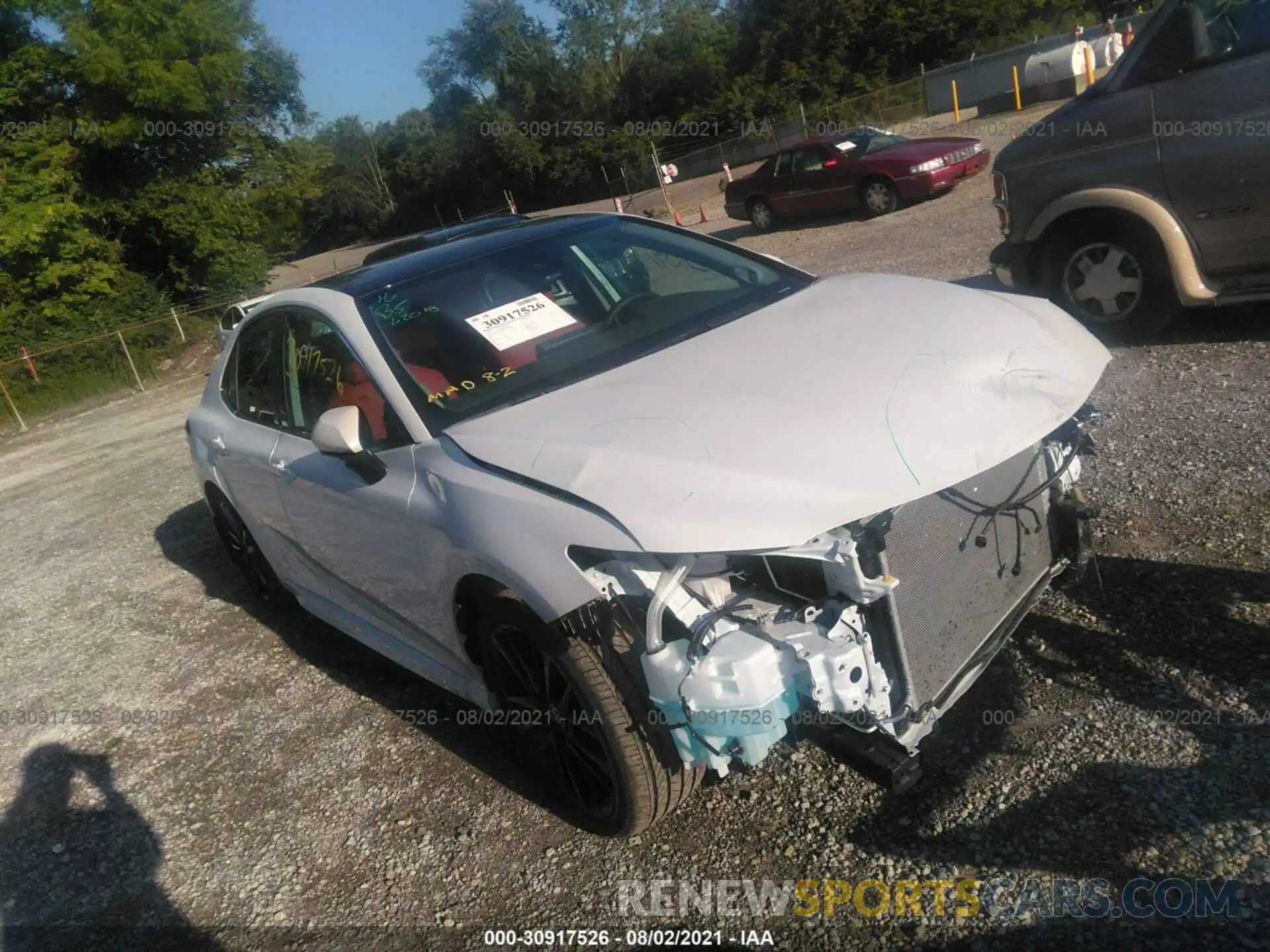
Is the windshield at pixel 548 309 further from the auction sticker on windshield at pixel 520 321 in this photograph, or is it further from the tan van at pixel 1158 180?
the tan van at pixel 1158 180

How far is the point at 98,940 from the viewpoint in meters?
3.23

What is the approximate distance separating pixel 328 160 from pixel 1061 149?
31.8 meters

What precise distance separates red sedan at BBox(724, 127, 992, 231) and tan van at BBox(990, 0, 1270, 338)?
33.2ft

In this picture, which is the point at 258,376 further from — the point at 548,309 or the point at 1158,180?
the point at 1158,180

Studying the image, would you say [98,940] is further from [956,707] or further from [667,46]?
[667,46]

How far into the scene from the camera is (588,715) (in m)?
2.79

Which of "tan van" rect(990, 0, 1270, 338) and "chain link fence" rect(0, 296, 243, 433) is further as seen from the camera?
"chain link fence" rect(0, 296, 243, 433)

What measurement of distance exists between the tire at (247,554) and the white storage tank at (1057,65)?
80.8 feet

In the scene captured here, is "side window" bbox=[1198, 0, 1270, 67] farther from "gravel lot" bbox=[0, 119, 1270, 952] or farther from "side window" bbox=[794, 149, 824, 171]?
"side window" bbox=[794, 149, 824, 171]

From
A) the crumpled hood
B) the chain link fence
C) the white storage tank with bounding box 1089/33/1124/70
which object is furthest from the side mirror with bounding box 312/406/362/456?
the white storage tank with bounding box 1089/33/1124/70

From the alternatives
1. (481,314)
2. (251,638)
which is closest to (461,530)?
(481,314)
